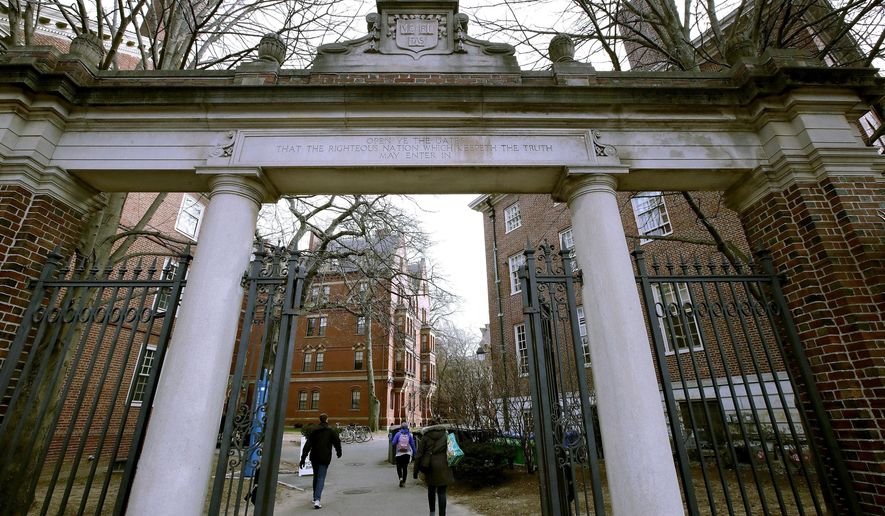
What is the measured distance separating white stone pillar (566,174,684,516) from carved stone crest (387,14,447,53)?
9.71 feet

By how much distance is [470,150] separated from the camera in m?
5.17

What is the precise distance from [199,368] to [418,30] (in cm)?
517

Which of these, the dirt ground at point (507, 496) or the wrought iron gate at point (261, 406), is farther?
the dirt ground at point (507, 496)

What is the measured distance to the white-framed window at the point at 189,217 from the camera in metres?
18.7

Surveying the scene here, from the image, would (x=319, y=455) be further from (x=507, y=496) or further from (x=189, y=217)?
(x=189, y=217)

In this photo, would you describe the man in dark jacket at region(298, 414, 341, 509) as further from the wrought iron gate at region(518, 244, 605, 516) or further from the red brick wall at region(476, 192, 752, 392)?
the red brick wall at region(476, 192, 752, 392)

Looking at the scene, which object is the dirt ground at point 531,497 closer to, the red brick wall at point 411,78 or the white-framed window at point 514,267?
the red brick wall at point 411,78

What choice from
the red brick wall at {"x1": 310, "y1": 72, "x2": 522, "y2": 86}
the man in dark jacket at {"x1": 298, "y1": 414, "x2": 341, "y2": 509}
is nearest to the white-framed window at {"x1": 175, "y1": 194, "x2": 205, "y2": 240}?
the man in dark jacket at {"x1": 298, "y1": 414, "x2": 341, "y2": 509}

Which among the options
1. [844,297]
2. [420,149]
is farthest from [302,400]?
[844,297]

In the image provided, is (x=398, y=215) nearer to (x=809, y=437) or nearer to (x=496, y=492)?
(x=496, y=492)

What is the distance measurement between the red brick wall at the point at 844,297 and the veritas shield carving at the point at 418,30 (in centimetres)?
480

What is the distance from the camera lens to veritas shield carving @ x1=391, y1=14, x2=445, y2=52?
602 centimetres

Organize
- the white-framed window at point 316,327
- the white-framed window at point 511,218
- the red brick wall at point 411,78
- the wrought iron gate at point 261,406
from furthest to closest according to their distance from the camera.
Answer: the white-framed window at point 316,327 < the white-framed window at point 511,218 < the red brick wall at point 411,78 < the wrought iron gate at point 261,406

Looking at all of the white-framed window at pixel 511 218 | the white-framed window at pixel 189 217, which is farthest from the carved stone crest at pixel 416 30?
the white-framed window at pixel 511 218
